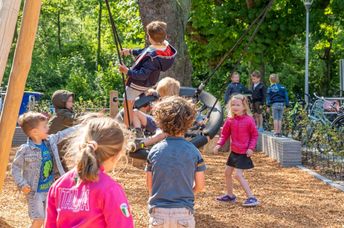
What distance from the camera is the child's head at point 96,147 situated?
290 cm

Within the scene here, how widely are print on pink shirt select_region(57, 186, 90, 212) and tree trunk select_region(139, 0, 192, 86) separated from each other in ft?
28.4

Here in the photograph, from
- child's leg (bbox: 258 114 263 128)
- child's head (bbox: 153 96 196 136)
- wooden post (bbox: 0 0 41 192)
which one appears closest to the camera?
wooden post (bbox: 0 0 41 192)

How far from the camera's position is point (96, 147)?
2.94 m

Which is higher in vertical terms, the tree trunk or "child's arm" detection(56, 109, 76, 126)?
the tree trunk

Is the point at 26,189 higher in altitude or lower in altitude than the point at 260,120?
lower

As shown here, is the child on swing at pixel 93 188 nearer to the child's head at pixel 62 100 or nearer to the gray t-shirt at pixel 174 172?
the gray t-shirt at pixel 174 172

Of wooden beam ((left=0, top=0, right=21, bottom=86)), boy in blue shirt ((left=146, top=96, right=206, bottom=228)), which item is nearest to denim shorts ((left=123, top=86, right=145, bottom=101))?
boy in blue shirt ((left=146, top=96, right=206, bottom=228))

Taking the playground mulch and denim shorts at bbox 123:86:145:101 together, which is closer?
denim shorts at bbox 123:86:145:101

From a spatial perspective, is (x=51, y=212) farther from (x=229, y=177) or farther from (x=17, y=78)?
(x=229, y=177)

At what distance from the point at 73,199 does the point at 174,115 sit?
50.5 inches

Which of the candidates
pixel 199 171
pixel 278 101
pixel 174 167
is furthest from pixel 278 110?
pixel 174 167

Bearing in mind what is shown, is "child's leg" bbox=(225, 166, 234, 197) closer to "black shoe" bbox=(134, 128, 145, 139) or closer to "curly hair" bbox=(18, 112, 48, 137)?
"black shoe" bbox=(134, 128, 145, 139)

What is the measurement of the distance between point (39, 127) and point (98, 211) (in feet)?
8.46

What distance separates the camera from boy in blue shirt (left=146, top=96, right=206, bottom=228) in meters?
4.14
